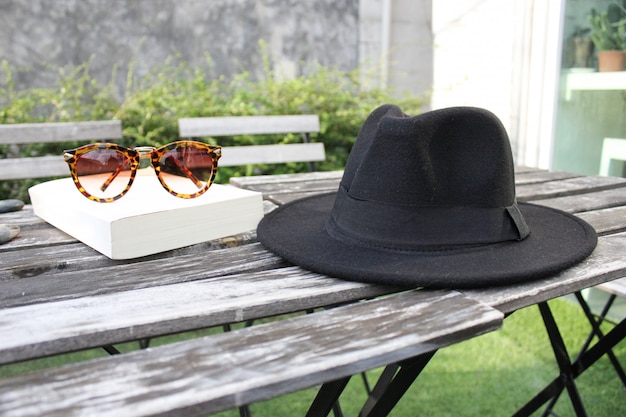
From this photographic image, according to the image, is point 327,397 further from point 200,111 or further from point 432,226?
point 200,111

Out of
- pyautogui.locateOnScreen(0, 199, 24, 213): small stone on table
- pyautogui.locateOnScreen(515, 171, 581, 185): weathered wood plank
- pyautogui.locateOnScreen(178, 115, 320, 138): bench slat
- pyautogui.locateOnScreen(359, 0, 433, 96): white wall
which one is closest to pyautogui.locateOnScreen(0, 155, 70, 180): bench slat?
pyautogui.locateOnScreen(178, 115, 320, 138): bench slat

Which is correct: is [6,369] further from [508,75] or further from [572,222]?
[508,75]

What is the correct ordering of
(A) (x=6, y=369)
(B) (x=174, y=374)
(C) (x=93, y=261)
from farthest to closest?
(A) (x=6, y=369) < (C) (x=93, y=261) < (B) (x=174, y=374)

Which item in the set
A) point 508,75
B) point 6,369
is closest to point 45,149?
point 6,369

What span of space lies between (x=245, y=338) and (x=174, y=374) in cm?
11

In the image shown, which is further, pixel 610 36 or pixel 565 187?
pixel 610 36

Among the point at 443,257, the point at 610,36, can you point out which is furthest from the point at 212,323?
the point at 610,36

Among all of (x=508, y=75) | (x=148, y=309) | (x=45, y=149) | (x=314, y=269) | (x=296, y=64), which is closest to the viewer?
(x=148, y=309)

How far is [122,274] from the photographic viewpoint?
93 centimetres

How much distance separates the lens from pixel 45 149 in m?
3.36

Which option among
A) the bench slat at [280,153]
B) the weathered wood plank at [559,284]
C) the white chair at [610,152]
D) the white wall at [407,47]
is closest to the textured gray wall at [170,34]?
the white wall at [407,47]

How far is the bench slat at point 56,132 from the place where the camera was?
2570mm

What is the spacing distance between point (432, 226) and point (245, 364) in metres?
0.45

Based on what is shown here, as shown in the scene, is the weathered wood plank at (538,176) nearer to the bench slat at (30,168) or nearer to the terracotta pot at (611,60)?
the terracotta pot at (611,60)
